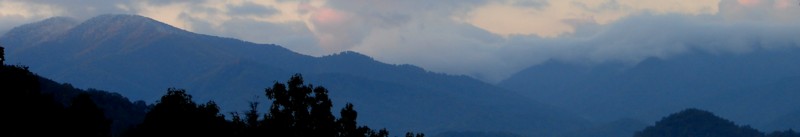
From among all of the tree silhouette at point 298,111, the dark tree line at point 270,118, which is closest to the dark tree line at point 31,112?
the dark tree line at point 270,118

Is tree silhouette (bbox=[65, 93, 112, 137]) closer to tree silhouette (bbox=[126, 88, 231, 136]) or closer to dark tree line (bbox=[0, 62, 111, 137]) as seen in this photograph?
dark tree line (bbox=[0, 62, 111, 137])

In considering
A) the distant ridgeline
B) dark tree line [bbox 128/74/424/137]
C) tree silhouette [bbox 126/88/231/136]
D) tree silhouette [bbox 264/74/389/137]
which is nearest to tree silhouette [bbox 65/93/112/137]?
the distant ridgeline

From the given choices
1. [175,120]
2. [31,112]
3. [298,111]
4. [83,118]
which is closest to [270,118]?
[298,111]

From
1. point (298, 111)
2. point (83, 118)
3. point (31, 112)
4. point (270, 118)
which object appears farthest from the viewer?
point (298, 111)

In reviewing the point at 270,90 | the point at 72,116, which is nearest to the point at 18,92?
the point at 72,116

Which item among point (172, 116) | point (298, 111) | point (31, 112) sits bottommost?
point (31, 112)

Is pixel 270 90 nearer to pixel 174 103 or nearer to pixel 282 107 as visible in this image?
pixel 282 107

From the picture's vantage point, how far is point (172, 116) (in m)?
55.9

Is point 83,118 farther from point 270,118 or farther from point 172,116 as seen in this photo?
point 270,118

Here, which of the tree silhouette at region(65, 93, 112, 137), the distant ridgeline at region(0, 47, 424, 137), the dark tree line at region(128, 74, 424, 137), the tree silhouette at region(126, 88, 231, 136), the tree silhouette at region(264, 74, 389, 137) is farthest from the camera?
the tree silhouette at region(264, 74, 389, 137)

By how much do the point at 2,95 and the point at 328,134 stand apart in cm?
1873

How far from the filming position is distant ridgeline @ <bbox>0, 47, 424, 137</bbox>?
5222cm

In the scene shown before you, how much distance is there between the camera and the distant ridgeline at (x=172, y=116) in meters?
52.2

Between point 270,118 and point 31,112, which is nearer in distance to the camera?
point 31,112
